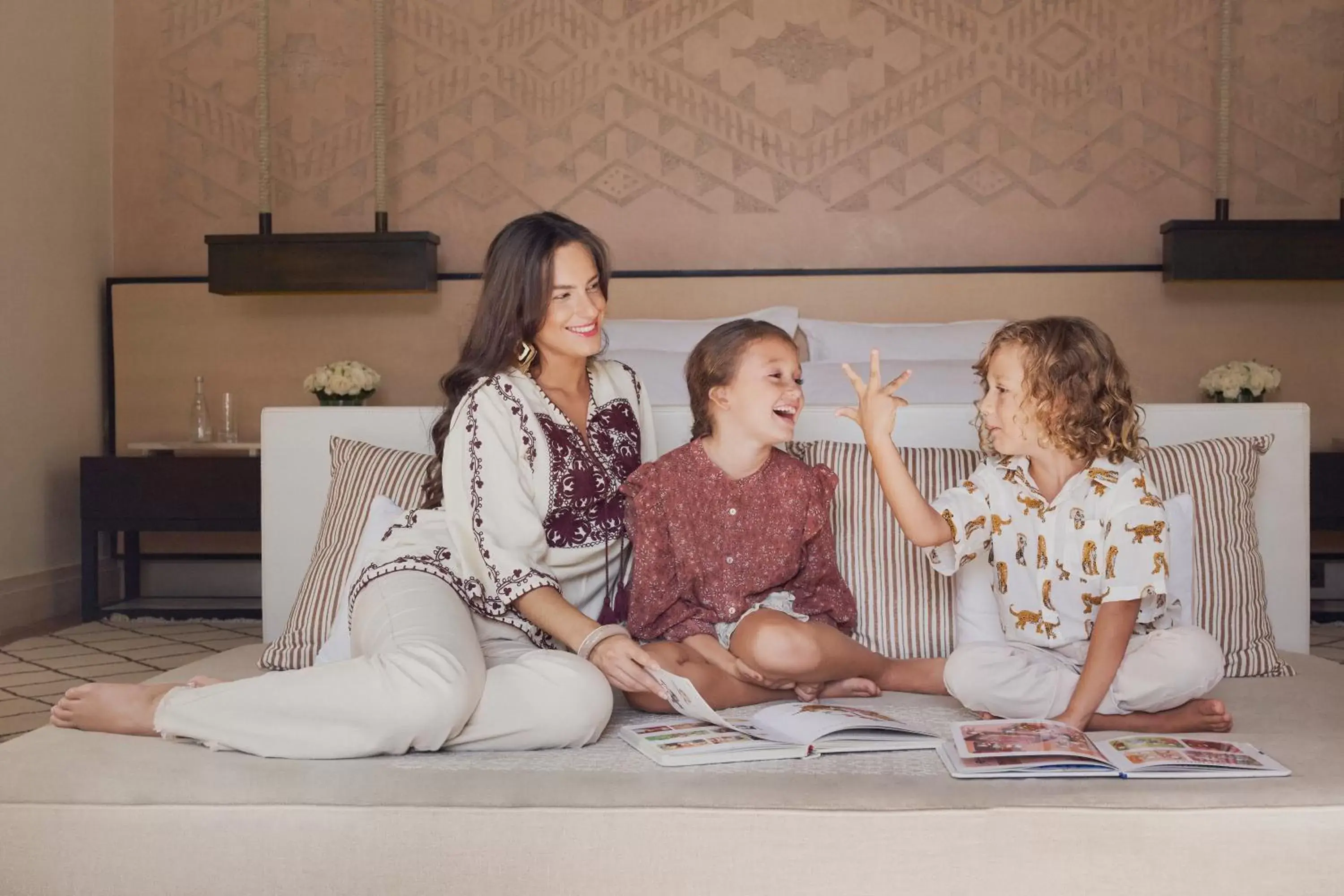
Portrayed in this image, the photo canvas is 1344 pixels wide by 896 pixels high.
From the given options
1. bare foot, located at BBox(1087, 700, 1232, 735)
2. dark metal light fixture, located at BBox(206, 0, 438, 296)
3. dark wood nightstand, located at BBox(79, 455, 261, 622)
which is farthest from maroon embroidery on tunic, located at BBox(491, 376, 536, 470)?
dark metal light fixture, located at BBox(206, 0, 438, 296)

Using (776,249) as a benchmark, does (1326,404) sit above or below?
below

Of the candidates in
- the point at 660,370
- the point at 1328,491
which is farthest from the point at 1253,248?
the point at 660,370

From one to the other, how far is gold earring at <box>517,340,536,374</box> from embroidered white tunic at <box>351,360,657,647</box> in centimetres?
2

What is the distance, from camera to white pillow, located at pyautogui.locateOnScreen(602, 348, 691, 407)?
370 cm

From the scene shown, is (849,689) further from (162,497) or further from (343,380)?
(162,497)

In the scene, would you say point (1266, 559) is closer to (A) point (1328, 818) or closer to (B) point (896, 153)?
(A) point (1328, 818)

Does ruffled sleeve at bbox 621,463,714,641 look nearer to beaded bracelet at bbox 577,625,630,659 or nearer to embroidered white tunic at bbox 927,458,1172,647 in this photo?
beaded bracelet at bbox 577,625,630,659

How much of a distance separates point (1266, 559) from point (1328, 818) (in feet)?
3.25

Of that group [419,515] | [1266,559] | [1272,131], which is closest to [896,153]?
[1272,131]

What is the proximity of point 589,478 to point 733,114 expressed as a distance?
2.97m

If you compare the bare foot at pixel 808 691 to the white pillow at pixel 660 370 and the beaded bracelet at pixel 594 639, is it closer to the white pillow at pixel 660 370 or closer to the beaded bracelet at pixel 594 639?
the beaded bracelet at pixel 594 639

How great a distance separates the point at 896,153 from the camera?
15.4 feet

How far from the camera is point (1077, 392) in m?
2.01

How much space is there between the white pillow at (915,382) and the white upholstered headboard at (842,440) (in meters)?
1.06
